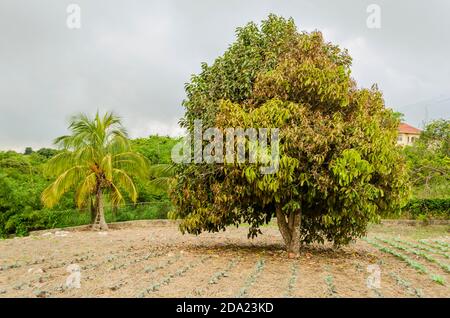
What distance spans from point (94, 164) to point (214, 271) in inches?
480

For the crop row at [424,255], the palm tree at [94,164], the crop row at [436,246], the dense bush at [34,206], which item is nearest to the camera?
the crop row at [424,255]

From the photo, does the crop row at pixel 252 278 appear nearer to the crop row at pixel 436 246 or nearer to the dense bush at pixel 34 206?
the crop row at pixel 436 246

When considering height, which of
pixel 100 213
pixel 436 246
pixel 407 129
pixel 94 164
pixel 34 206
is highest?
pixel 407 129

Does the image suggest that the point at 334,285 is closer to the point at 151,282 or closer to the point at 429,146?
the point at 151,282

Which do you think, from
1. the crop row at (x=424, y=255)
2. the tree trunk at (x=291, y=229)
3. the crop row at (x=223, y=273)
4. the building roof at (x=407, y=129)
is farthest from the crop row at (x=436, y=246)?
the building roof at (x=407, y=129)

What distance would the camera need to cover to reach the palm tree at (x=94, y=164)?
18.7 meters

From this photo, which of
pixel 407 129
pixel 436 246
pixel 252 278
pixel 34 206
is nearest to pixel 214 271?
pixel 252 278

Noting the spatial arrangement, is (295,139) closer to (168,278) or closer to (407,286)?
(407,286)

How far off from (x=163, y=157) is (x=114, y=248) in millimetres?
16836

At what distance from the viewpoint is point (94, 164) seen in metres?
19.4

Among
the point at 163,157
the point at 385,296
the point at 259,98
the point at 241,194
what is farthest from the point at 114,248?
the point at 163,157

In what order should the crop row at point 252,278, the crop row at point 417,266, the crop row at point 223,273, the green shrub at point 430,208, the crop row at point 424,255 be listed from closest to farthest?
the crop row at point 252,278
the crop row at point 223,273
the crop row at point 417,266
the crop row at point 424,255
the green shrub at point 430,208

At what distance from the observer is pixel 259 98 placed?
10133mm

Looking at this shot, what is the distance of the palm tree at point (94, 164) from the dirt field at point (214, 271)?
17.4ft
